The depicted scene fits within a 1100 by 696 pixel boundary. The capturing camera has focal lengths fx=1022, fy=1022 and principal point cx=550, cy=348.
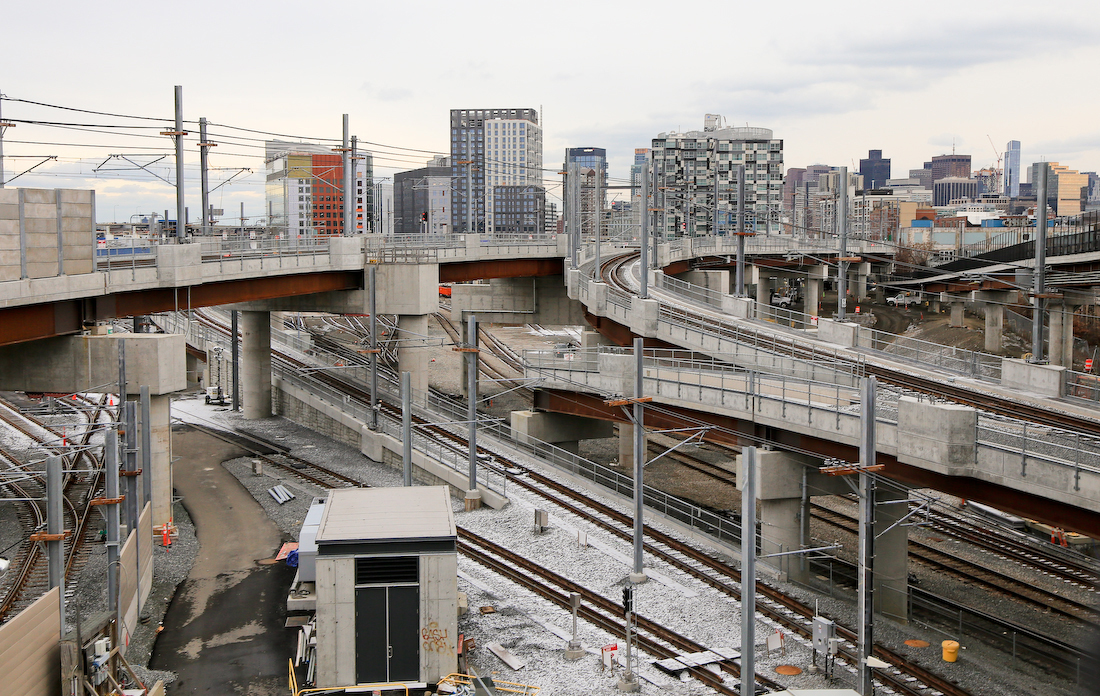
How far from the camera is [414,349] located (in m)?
49.7

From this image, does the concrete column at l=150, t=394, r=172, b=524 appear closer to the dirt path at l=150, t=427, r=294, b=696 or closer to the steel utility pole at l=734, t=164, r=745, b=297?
the dirt path at l=150, t=427, r=294, b=696

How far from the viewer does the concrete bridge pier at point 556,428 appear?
4556 cm

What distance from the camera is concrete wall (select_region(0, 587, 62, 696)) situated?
56.3ft

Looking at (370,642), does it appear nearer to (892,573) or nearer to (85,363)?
(892,573)

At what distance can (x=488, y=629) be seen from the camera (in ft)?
80.0

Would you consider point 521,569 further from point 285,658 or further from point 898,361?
point 898,361

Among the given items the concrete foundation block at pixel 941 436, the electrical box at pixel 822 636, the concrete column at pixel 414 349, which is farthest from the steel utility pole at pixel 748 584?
the concrete column at pixel 414 349

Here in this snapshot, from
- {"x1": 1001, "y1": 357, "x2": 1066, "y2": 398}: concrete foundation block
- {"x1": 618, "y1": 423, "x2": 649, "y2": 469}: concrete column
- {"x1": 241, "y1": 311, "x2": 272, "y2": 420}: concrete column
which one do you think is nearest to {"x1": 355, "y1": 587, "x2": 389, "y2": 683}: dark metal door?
{"x1": 1001, "y1": 357, "x2": 1066, "y2": 398}: concrete foundation block

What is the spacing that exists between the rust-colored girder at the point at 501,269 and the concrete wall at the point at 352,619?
36476mm

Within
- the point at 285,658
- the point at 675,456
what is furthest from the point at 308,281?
the point at 285,658

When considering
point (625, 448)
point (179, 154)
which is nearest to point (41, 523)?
point (179, 154)

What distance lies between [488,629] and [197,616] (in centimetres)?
775

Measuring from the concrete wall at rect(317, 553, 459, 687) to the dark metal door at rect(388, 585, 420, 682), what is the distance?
0.13 m

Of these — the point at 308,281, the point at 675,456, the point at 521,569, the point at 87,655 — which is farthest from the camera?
the point at 675,456
